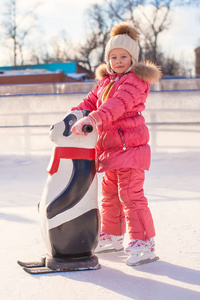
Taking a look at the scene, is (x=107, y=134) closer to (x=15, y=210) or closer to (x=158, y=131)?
(x=15, y=210)

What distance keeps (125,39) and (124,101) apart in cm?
34

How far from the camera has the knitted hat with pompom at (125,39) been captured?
1.94 metres

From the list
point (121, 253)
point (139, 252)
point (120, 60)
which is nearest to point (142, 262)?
point (139, 252)

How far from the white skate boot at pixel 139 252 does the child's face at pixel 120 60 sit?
827 mm

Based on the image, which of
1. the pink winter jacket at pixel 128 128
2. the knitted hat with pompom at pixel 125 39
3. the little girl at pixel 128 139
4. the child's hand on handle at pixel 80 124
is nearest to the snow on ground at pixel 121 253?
the little girl at pixel 128 139

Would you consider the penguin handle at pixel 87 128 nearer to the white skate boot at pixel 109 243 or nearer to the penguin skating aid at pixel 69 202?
the penguin skating aid at pixel 69 202

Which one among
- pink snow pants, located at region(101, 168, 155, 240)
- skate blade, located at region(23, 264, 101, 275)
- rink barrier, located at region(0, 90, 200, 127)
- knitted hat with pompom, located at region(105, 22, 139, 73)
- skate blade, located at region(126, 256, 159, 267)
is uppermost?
knitted hat with pompom, located at region(105, 22, 139, 73)

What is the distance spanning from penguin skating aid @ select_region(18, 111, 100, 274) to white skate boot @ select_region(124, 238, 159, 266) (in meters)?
0.17

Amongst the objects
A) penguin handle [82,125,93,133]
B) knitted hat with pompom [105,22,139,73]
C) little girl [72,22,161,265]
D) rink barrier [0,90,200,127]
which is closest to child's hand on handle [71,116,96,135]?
penguin handle [82,125,93,133]

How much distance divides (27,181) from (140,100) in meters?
2.27

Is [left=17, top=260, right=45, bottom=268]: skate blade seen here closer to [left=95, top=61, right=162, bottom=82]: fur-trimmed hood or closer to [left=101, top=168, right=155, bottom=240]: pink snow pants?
[left=101, top=168, right=155, bottom=240]: pink snow pants

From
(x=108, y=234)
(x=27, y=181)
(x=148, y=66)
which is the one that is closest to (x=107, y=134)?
(x=148, y=66)

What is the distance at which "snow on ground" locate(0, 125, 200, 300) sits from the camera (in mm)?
1582

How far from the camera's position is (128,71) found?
196 cm
